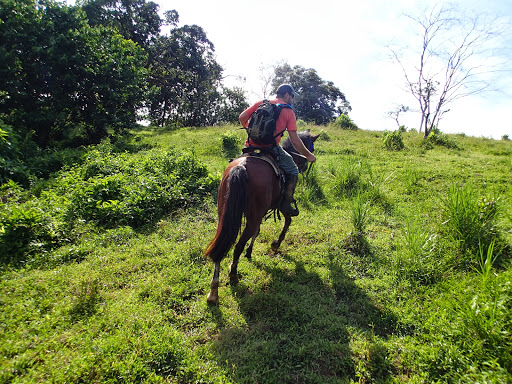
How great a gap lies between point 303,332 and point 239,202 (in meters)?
1.60

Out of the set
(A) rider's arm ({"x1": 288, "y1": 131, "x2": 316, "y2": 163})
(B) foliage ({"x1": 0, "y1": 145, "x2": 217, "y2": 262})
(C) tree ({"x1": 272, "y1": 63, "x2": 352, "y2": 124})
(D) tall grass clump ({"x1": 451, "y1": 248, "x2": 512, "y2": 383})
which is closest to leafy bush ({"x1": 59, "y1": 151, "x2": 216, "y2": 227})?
(B) foliage ({"x1": 0, "y1": 145, "x2": 217, "y2": 262})

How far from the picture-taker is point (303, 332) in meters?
2.75

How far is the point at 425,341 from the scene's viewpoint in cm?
254

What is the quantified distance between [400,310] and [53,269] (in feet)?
14.9

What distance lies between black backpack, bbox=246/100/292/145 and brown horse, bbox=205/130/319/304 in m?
0.40

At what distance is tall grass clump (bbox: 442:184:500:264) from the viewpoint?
362 cm

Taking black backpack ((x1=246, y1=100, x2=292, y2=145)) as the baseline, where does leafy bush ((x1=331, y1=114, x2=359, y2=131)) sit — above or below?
above

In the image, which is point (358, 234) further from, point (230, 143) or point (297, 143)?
point (230, 143)

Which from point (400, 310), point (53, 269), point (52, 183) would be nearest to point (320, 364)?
point (400, 310)

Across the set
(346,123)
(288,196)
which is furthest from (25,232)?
(346,123)

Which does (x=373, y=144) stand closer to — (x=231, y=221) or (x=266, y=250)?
(x=266, y=250)

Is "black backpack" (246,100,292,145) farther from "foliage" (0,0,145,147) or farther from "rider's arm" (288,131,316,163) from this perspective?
"foliage" (0,0,145,147)

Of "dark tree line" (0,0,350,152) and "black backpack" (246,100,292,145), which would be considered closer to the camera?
"black backpack" (246,100,292,145)

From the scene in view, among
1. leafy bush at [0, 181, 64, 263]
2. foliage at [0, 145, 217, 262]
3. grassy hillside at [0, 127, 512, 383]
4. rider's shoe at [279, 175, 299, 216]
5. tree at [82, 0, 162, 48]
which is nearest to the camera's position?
grassy hillside at [0, 127, 512, 383]
